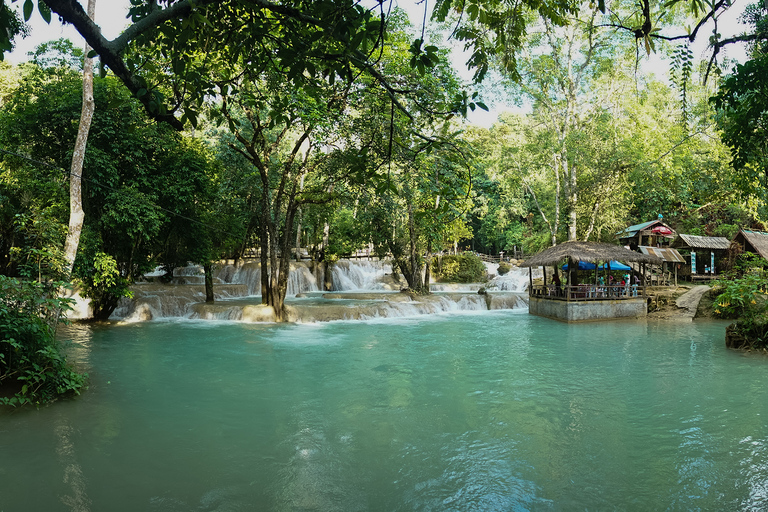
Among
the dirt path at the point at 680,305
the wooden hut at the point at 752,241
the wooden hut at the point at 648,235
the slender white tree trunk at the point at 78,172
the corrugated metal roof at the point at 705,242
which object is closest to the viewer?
the slender white tree trunk at the point at 78,172

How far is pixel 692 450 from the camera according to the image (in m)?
5.63

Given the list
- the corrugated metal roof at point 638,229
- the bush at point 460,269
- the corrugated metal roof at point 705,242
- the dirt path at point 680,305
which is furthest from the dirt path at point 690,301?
the bush at point 460,269

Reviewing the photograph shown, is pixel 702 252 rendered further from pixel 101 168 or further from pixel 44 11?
pixel 44 11

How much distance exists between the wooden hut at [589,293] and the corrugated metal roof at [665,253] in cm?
552

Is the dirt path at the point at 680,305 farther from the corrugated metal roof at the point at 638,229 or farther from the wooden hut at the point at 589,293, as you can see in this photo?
the corrugated metal roof at the point at 638,229

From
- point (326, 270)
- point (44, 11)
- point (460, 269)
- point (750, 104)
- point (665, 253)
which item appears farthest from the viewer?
point (460, 269)

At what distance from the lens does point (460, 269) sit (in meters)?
28.5

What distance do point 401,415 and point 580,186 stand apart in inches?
765

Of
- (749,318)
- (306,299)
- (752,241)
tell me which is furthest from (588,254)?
(752,241)

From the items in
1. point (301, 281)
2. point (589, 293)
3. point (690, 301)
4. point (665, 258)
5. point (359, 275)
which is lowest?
point (690, 301)

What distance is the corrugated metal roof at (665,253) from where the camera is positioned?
22609 millimetres

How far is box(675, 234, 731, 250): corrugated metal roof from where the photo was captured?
78.8 ft

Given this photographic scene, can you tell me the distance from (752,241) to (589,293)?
1132cm

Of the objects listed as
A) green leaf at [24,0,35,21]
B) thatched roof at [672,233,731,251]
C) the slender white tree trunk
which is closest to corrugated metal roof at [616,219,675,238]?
thatched roof at [672,233,731,251]
